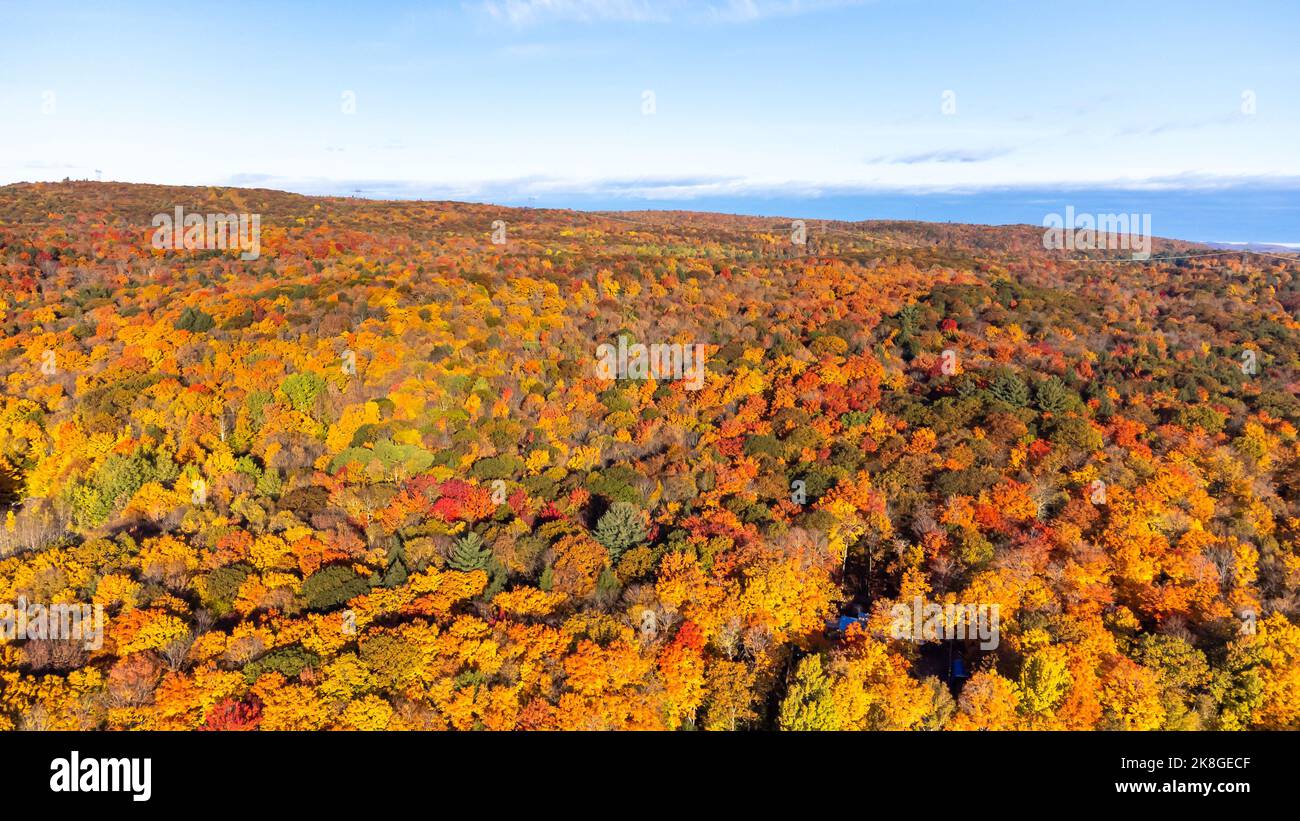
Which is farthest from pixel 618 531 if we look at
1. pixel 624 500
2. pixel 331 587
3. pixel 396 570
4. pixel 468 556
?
pixel 331 587

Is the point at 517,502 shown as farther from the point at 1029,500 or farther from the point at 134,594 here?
the point at 1029,500

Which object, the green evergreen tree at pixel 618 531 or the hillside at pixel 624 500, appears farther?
the green evergreen tree at pixel 618 531

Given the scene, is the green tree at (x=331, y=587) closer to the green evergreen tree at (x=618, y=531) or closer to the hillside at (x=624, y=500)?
the hillside at (x=624, y=500)

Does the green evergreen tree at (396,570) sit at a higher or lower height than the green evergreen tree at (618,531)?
lower

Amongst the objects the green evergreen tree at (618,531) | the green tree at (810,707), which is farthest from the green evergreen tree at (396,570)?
the green tree at (810,707)

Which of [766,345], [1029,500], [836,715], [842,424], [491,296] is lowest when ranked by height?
[836,715]

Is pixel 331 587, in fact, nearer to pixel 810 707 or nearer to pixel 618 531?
pixel 618 531

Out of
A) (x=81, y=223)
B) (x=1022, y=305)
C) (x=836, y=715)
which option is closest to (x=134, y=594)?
(x=836, y=715)
